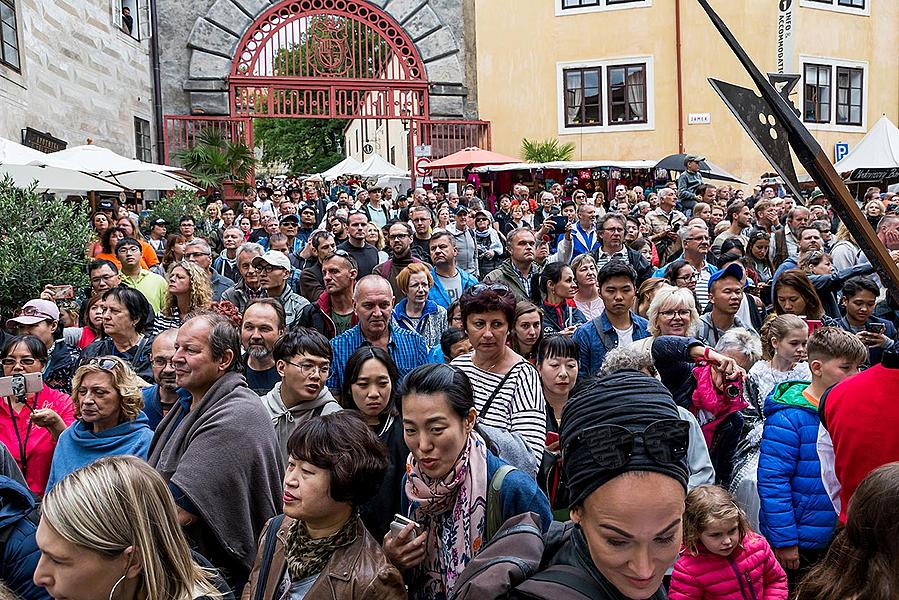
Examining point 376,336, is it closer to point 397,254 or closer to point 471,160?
point 397,254

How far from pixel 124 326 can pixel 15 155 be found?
21.3 feet

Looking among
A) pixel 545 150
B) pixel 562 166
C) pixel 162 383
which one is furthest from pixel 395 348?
pixel 545 150

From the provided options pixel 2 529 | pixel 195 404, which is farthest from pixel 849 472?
pixel 2 529

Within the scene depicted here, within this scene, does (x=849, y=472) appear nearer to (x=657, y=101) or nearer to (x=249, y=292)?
(x=249, y=292)

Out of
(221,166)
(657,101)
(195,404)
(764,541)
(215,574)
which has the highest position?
(657,101)

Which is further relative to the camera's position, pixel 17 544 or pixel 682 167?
pixel 682 167

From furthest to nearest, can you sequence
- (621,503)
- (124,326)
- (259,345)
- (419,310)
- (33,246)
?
1. (33,246)
2. (419,310)
3. (124,326)
4. (259,345)
5. (621,503)

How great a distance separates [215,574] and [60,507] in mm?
566

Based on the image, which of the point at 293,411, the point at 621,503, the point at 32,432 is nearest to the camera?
the point at 621,503

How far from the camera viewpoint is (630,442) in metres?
1.79

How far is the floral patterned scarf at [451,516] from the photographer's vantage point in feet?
9.65

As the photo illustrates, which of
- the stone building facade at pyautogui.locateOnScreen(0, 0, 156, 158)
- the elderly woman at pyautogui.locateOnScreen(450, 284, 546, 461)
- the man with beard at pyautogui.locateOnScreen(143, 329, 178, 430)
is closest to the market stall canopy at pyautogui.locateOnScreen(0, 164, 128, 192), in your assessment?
the stone building facade at pyautogui.locateOnScreen(0, 0, 156, 158)

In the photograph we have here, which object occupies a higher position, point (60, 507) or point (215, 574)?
point (60, 507)

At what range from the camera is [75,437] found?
4.05 metres
